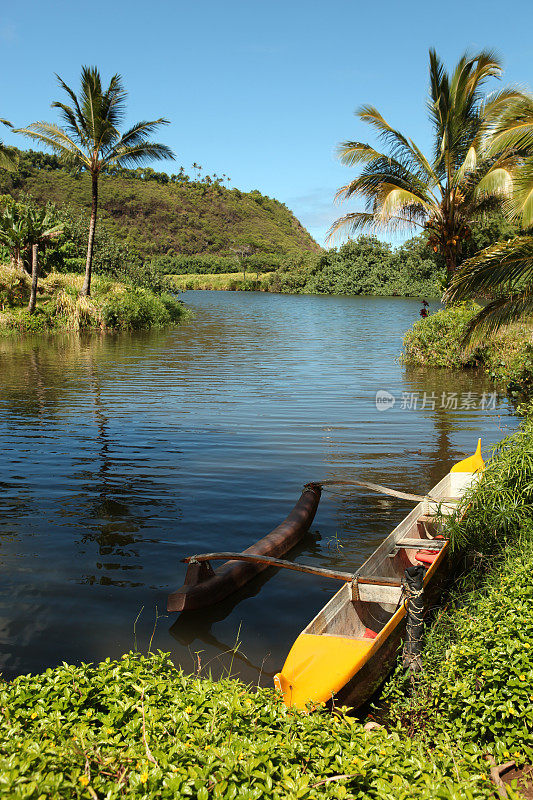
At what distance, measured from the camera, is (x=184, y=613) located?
5.46 m

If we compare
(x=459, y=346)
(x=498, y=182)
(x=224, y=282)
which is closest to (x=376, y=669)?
(x=498, y=182)

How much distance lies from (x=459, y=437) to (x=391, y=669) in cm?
757

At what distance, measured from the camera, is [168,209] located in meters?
128

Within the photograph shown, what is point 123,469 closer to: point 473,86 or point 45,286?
point 473,86

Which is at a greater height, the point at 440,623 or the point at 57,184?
the point at 57,184

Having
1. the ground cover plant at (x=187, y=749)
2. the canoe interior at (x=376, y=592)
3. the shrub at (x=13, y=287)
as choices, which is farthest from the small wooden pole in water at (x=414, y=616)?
the shrub at (x=13, y=287)

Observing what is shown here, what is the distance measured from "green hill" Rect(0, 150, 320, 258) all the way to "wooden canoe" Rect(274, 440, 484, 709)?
93.3 metres

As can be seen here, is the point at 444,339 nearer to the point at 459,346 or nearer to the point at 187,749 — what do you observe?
the point at 459,346

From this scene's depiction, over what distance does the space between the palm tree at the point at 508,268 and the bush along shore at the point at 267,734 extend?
21.0 feet

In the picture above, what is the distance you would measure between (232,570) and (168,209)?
131 meters

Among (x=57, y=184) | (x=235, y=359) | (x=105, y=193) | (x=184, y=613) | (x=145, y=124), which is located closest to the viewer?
(x=184, y=613)

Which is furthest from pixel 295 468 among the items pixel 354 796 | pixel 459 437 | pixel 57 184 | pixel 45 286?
pixel 57 184

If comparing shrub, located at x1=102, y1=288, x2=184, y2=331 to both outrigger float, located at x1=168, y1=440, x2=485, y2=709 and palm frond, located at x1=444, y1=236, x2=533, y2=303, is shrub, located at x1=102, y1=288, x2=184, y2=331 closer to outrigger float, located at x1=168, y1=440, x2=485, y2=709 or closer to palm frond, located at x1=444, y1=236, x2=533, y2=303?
palm frond, located at x1=444, y1=236, x2=533, y2=303

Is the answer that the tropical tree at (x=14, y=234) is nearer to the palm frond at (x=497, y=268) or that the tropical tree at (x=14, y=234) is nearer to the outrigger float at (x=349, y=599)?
the palm frond at (x=497, y=268)
